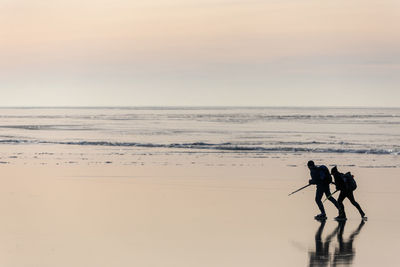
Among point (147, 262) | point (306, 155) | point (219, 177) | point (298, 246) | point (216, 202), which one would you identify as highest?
point (306, 155)

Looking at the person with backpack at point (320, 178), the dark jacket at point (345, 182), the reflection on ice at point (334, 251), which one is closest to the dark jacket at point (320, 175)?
the person with backpack at point (320, 178)

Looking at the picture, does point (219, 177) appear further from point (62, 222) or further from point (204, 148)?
point (204, 148)

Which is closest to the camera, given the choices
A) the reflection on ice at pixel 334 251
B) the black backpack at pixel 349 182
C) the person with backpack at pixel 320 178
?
the reflection on ice at pixel 334 251

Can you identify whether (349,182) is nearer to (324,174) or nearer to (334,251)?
(324,174)

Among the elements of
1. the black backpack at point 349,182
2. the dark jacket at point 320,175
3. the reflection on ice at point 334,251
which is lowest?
the reflection on ice at point 334,251

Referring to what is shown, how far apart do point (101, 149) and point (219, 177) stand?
14921 millimetres

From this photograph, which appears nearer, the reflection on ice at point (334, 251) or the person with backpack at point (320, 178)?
the reflection on ice at point (334, 251)

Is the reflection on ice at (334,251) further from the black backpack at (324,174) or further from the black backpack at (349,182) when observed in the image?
the black backpack at (324,174)

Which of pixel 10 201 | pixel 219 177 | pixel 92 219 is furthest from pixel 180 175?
pixel 92 219

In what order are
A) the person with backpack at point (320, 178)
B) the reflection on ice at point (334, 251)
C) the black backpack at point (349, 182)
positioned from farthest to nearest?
the person with backpack at point (320, 178), the black backpack at point (349, 182), the reflection on ice at point (334, 251)

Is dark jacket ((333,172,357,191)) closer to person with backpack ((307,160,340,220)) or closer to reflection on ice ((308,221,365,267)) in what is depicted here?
person with backpack ((307,160,340,220))

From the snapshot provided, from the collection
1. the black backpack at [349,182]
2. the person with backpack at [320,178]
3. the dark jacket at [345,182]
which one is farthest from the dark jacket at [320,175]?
the black backpack at [349,182]

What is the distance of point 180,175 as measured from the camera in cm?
2442

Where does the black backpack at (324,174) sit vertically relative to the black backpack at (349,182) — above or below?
above
